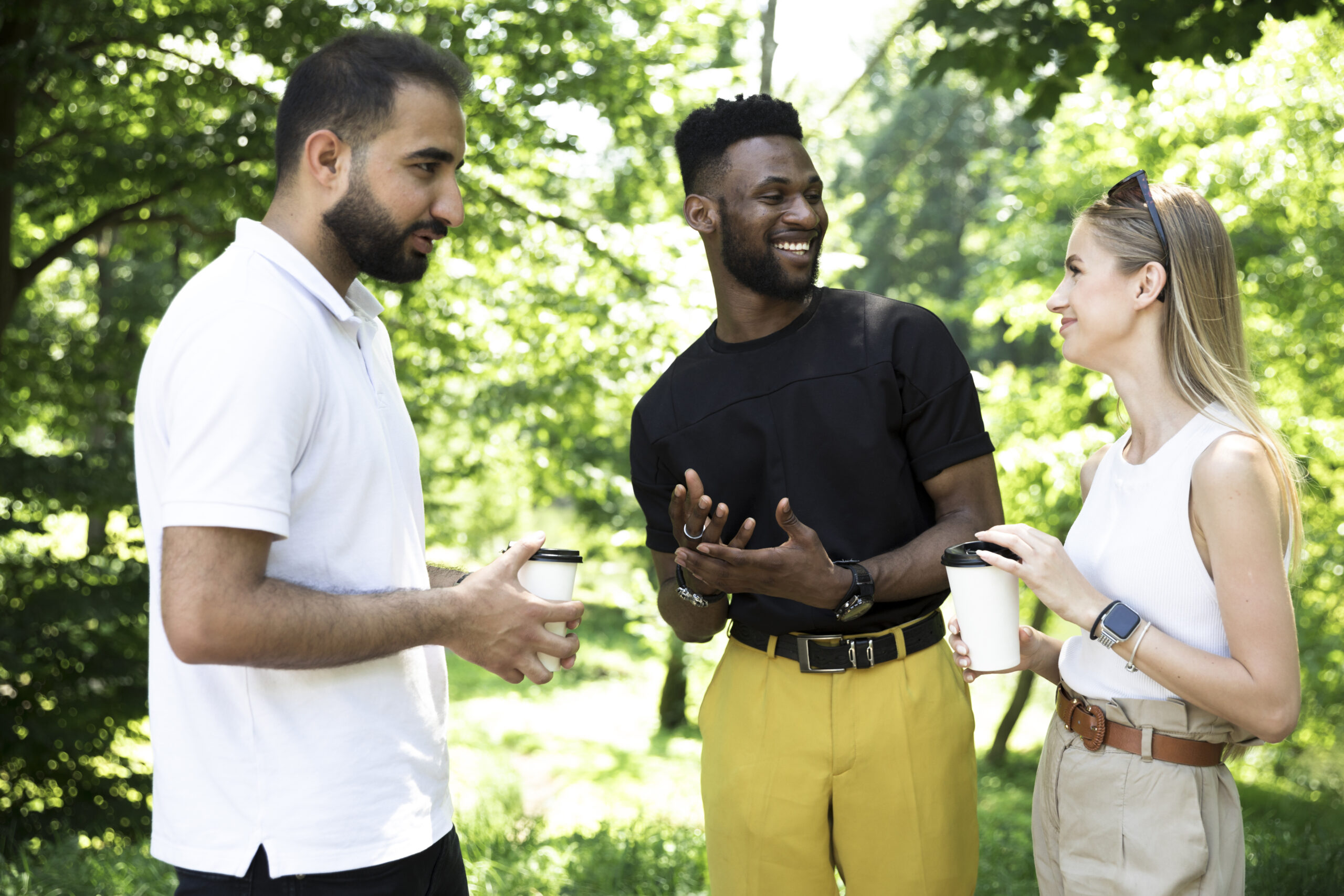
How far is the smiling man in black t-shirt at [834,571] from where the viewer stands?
245cm

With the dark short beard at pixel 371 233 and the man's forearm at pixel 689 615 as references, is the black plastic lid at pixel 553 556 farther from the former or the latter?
the man's forearm at pixel 689 615

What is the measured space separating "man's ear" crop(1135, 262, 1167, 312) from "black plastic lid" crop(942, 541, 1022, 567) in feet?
1.89

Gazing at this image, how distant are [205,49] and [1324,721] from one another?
11.3 m

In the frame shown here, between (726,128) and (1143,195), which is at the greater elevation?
(726,128)

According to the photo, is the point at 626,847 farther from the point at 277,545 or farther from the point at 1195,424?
the point at 1195,424

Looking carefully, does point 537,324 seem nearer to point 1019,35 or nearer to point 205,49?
point 205,49

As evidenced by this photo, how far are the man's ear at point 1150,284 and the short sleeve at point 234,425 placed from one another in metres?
1.66

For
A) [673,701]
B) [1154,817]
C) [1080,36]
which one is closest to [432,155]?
[1154,817]

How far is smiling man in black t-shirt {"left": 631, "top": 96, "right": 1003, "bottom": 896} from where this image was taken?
245 cm

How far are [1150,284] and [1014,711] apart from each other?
10.3m

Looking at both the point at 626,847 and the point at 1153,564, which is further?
the point at 626,847

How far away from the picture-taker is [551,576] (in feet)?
6.28

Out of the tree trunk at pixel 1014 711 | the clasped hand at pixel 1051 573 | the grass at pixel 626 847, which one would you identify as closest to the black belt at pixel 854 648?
the clasped hand at pixel 1051 573

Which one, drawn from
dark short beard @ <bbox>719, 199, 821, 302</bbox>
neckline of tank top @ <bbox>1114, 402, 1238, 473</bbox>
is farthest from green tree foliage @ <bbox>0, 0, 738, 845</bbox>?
neckline of tank top @ <bbox>1114, 402, 1238, 473</bbox>
